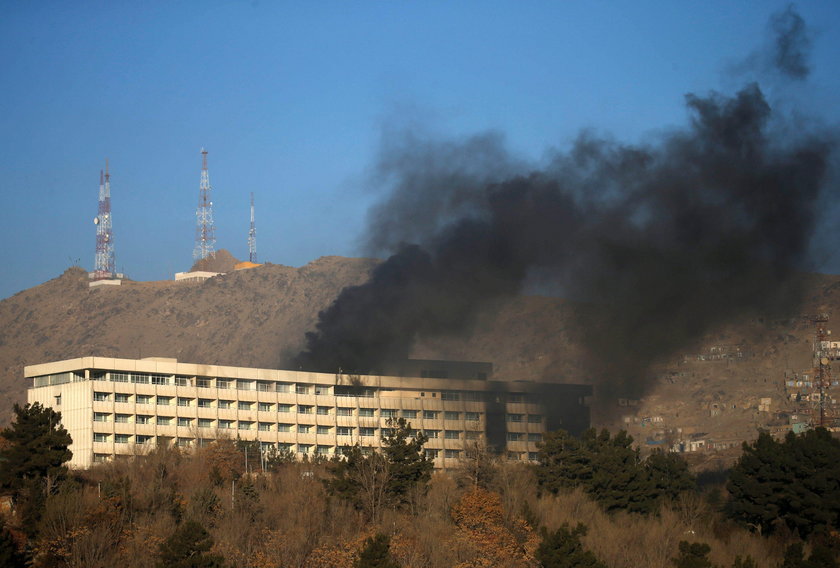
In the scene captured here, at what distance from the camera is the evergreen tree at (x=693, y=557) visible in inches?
3730

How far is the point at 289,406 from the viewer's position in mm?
163625

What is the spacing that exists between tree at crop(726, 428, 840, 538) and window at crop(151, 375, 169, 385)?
66.5 m

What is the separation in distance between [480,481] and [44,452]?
39.3 m

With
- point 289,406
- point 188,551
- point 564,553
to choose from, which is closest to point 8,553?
point 188,551

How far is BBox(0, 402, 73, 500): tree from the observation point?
100 metres

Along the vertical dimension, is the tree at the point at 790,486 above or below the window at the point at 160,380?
below

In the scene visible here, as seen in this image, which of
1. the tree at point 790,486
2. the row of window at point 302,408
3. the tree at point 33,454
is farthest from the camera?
the row of window at point 302,408

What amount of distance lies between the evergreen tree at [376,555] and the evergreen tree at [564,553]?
1279 cm

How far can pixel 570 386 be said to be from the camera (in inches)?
Result: 7042

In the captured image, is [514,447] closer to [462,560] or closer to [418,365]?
[418,365]

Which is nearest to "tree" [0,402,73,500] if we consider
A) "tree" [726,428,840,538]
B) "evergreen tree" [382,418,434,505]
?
"evergreen tree" [382,418,434,505]

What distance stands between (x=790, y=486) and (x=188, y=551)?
192 feet

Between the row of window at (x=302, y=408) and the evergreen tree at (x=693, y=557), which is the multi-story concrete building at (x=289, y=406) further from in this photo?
the evergreen tree at (x=693, y=557)

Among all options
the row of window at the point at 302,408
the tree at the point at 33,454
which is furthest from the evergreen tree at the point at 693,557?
the row of window at the point at 302,408
